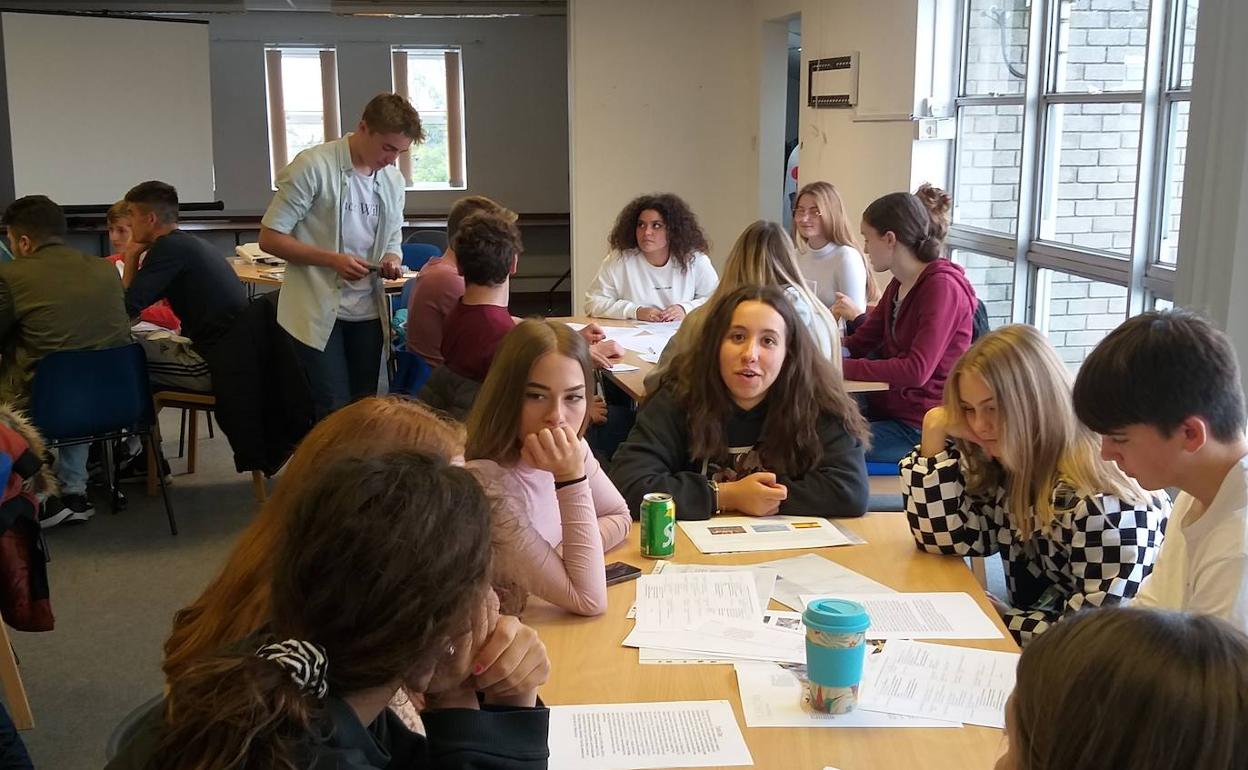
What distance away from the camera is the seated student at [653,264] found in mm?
4941

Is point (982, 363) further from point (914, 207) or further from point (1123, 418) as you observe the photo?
point (914, 207)

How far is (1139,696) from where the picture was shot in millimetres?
817

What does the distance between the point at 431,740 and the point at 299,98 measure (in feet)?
33.7

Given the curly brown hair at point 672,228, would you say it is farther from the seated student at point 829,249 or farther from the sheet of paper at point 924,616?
the sheet of paper at point 924,616

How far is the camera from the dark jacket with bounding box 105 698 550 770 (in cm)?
103

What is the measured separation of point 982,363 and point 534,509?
88 centimetres

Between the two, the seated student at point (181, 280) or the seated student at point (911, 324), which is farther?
the seated student at point (181, 280)

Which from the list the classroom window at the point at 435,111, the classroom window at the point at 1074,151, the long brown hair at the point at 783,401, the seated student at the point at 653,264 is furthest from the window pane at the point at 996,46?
the classroom window at the point at 435,111

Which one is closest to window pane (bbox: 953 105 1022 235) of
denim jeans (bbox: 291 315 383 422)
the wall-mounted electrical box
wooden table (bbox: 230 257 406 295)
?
→ the wall-mounted electrical box

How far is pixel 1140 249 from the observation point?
364 cm

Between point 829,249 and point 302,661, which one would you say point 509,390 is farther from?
point 829,249

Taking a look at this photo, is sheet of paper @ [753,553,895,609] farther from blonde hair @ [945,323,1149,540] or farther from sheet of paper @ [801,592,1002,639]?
blonde hair @ [945,323,1149,540]

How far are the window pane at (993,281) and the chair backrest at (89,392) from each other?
3388 mm

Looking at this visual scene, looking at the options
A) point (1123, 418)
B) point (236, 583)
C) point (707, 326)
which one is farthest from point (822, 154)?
point (236, 583)
